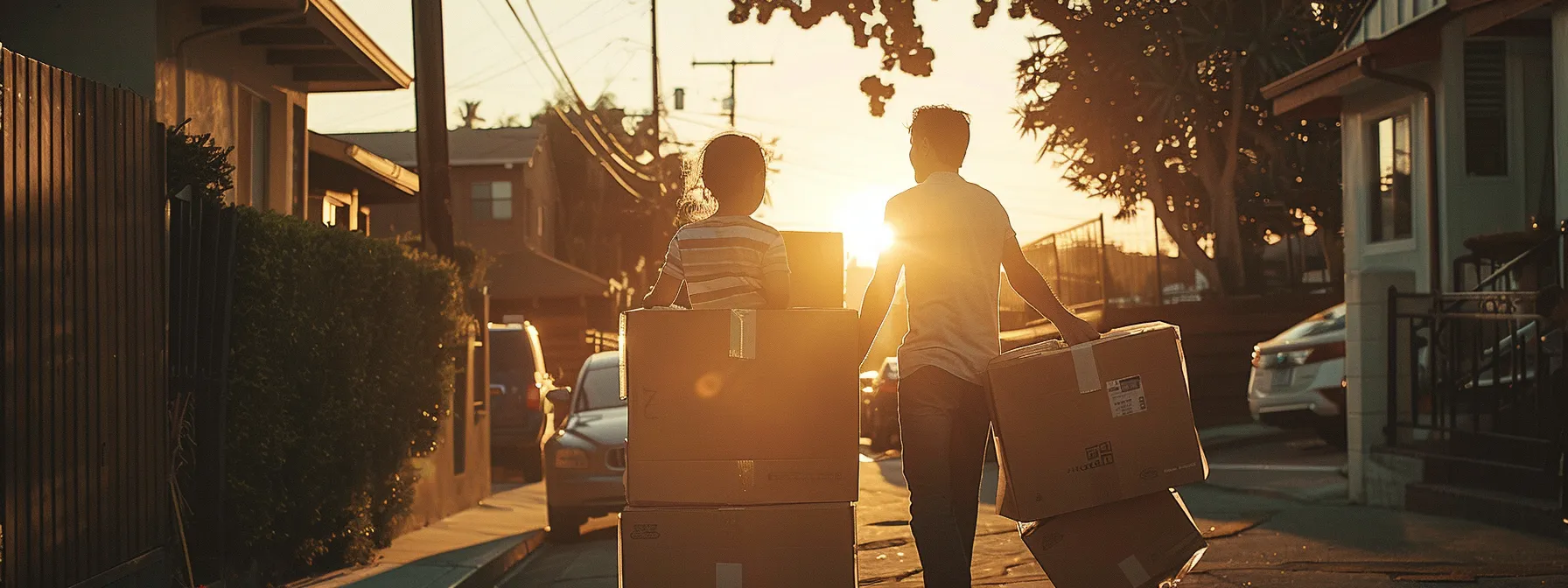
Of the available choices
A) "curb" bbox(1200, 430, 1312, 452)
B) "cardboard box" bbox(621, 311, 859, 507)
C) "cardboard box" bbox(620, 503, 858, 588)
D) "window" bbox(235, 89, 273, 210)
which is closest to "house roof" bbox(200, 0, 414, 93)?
"window" bbox(235, 89, 273, 210)

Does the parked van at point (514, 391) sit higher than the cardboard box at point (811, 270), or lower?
lower

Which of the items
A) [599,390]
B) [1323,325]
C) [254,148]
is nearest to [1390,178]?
[1323,325]

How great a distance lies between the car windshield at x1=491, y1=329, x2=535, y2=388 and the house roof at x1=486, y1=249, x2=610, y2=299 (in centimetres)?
1605

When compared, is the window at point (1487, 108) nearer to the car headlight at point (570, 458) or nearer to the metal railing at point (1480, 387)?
the metal railing at point (1480, 387)

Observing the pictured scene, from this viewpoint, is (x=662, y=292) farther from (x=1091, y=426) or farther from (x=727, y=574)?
(x=1091, y=426)

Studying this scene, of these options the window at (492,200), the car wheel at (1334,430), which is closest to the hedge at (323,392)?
the car wheel at (1334,430)

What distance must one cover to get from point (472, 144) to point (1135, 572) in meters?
41.2

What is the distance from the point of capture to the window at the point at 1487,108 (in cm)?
1628

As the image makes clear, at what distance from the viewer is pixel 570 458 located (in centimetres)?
1289

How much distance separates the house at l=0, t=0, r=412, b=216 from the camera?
1191 centimetres

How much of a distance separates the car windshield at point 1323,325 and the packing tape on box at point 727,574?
13.0 m

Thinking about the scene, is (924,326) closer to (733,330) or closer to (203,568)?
(733,330)

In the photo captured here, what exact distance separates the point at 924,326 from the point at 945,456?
1.39 ft

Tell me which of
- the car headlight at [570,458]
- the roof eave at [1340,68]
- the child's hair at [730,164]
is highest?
the roof eave at [1340,68]
